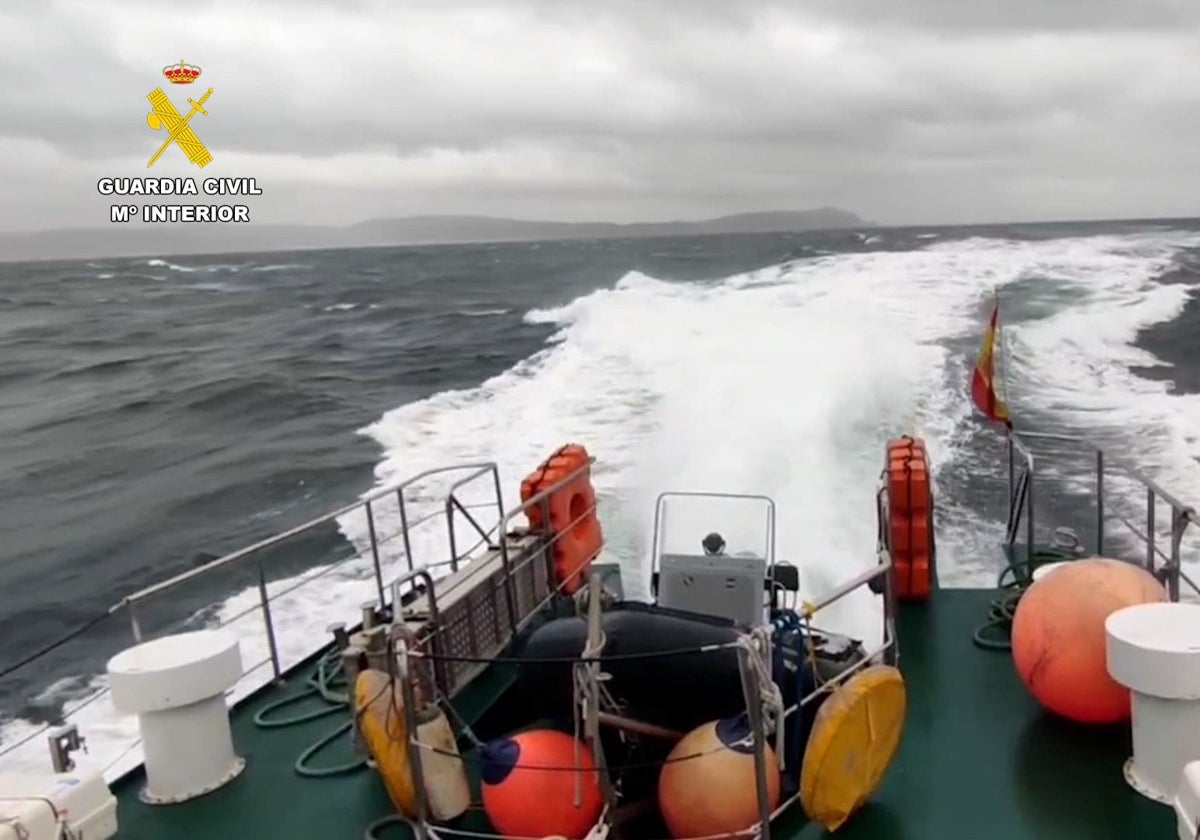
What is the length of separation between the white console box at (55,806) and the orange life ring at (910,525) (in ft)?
13.2

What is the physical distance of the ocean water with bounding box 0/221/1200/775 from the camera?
10.8 m

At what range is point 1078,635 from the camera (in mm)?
4180

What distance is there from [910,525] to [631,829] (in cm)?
290

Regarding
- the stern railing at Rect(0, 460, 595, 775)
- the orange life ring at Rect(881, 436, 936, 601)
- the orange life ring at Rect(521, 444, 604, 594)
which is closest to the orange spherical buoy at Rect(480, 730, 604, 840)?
the stern railing at Rect(0, 460, 595, 775)

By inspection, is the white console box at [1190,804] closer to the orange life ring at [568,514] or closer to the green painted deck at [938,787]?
the green painted deck at [938,787]

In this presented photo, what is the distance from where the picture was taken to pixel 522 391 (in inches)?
786

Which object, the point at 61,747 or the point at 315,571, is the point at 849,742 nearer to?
the point at 61,747

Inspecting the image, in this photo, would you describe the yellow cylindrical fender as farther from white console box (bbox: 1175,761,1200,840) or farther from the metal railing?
the metal railing

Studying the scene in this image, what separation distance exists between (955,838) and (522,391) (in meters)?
16.5

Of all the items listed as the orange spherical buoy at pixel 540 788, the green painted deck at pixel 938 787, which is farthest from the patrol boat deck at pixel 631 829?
the orange spherical buoy at pixel 540 788

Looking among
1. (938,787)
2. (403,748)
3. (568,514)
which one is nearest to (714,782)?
(403,748)

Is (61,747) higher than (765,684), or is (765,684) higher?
(765,684)

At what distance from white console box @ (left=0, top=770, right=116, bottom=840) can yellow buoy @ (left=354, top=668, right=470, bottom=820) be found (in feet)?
3.14

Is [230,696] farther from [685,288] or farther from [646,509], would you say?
[685,288]
